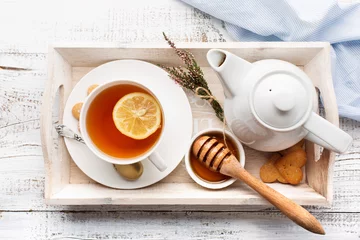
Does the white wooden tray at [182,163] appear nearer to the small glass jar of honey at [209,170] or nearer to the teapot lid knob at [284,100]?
the small glass jar of honey at [209,170]

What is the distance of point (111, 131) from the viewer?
89 cm

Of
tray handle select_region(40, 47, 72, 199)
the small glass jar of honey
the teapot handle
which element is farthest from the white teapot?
tray handle select_region(40, 47, 72, 199)

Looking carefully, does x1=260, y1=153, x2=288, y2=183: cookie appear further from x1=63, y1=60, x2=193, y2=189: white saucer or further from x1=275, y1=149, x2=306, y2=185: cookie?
x1=63, y1=60, x2=193, y2=189: white saucer

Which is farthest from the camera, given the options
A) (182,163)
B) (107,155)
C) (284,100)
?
(182,163)

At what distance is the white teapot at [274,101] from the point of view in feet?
2.52

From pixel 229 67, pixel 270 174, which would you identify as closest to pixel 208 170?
pixel 270 174

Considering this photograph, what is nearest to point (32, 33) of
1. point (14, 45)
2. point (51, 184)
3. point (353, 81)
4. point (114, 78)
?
point (14, 45)

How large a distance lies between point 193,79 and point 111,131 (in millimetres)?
199

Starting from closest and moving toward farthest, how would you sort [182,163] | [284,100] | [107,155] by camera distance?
1. [284,100]
2. [107,155]
3. [182,163]

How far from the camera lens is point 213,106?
3.11 feet

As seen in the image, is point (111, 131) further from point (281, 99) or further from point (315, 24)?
point (315, 24)

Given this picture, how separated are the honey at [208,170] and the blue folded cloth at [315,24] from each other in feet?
0.86

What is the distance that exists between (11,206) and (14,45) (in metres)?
0.37

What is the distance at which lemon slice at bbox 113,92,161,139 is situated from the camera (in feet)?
2.77
